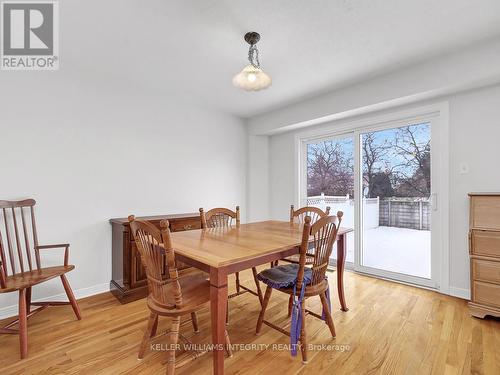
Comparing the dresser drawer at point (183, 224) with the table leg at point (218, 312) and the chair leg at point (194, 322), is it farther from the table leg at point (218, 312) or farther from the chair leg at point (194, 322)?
the table leg at point (218, 312)

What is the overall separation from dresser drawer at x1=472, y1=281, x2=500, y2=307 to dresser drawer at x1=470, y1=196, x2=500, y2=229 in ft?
1.65

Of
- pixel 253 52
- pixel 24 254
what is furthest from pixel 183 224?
pixel 253 52

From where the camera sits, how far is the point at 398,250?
3.07 m

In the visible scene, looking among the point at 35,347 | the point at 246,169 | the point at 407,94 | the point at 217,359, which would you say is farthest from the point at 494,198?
the point at 35,347

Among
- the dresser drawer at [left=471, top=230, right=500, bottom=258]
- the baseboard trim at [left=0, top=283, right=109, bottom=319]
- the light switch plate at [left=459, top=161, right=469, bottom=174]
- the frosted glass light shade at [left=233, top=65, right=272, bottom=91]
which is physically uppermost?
the frosted glass light shade at [left=233, top=65, right=272, bottom=91]

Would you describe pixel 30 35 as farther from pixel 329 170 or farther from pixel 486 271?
pixel 486 271

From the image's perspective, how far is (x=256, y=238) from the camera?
1870mm

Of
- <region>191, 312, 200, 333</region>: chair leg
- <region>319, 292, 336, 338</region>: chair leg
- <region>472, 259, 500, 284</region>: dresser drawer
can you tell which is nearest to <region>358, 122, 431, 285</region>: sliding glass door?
<region>472, 259, 500, 284</region>: dresser drawer

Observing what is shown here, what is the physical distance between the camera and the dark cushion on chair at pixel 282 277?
1.73 metres

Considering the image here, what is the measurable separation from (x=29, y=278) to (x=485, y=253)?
383 centimetres

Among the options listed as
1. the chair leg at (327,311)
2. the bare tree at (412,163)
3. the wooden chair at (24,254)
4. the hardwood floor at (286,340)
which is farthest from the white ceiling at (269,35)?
the hardwood floor at (286,340)

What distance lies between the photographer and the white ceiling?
5.59ft

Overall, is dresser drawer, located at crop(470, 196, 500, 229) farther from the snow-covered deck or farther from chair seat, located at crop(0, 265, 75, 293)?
chair seat, located at crop(0, 265, 75, 293)

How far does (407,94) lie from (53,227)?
154 inches
